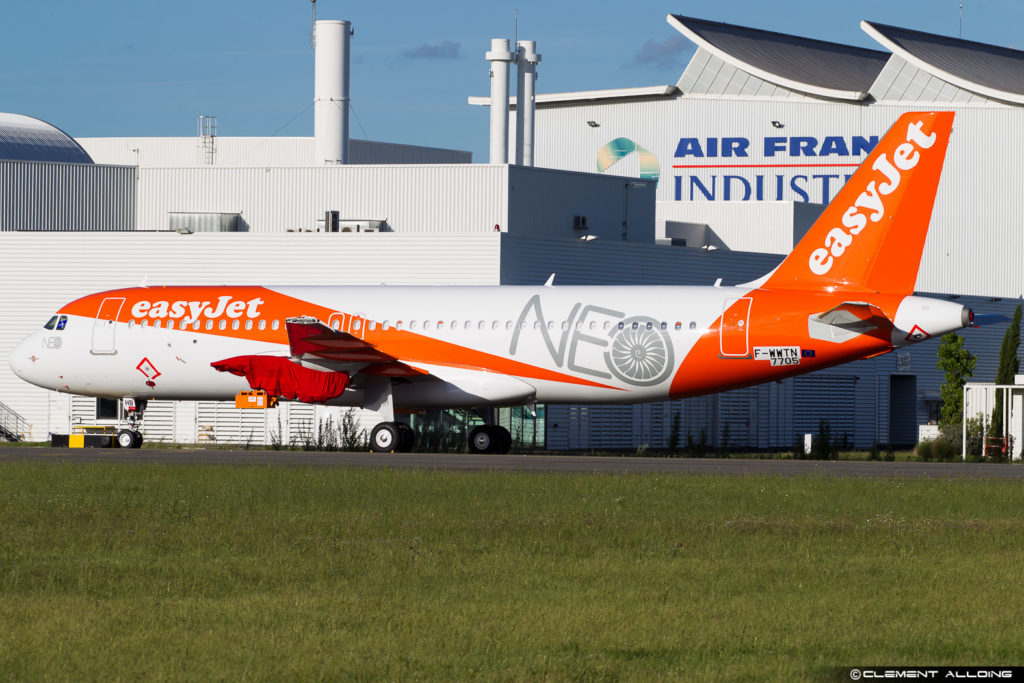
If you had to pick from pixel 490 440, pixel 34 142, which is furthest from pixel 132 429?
pixel 34 142

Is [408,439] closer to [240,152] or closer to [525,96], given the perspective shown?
[525,96]

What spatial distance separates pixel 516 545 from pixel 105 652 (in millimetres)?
6096

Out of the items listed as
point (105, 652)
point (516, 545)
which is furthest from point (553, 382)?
point (105, 652)

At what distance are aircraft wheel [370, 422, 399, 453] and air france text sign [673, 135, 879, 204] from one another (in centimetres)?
4012

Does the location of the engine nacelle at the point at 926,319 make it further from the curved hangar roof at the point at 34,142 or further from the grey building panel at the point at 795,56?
the curved hangar roof at the point at 34,142

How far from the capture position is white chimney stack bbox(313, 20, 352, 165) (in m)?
60.4

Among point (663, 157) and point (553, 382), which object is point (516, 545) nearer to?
point (553, 382)

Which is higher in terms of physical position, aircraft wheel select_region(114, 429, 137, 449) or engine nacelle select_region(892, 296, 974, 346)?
engine nacelle select_region(892, 296, 974, 346)

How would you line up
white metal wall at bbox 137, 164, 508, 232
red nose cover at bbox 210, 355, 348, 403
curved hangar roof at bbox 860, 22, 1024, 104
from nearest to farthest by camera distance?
red nose cover at bbox 210, 355, 348, 403 < white metal wall at bbox 137, 164, 508, 232 < curved hangar roof at bbox 860, 22, 1024, 104

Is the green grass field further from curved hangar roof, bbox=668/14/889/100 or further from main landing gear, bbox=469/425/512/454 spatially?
curved hangar roof, bbox=668/14/889/100

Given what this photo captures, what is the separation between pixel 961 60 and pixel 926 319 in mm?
48305

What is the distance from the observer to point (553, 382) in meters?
34.2

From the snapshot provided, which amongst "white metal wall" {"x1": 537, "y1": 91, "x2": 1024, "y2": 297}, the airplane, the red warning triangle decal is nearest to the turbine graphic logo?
"white metal wall" {"x1": 537, "y1": 91, "x2": 1024, "y2": 297}

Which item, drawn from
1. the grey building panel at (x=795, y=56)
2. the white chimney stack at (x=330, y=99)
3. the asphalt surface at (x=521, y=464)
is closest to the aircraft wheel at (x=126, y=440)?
the asphalt surface at (x=521, y=464)
